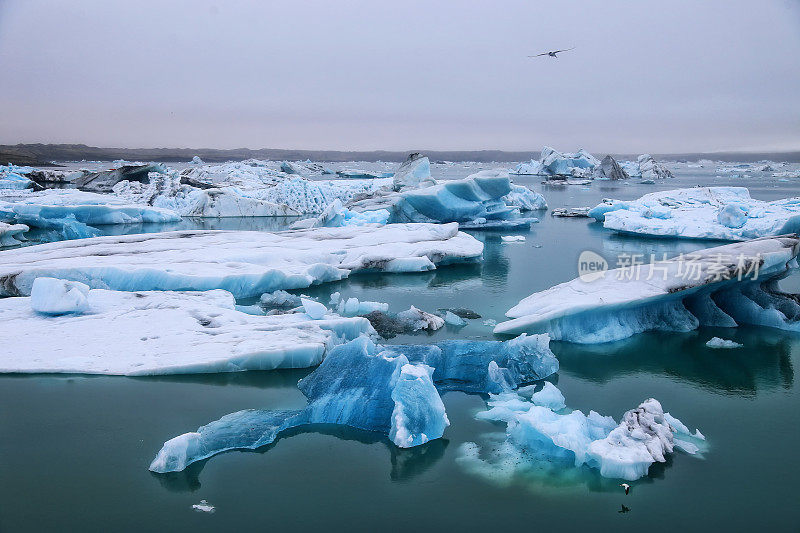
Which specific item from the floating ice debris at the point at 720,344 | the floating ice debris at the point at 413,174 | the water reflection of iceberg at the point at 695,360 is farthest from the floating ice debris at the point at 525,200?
the floating ice debris at the point at 720,344

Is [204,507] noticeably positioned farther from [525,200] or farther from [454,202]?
[525,200]

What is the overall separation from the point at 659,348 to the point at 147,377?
5.30 meters

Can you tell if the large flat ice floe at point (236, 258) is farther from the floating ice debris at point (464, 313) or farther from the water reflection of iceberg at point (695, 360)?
the water reflection of iceberg at point (695, 360)

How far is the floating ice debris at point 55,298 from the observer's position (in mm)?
6254

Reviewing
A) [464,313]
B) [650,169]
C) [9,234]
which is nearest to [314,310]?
[464,313]

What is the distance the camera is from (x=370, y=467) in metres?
3.89

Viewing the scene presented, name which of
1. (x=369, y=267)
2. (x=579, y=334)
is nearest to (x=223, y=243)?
(x=369, y=267)

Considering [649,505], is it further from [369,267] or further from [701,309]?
[369,267]

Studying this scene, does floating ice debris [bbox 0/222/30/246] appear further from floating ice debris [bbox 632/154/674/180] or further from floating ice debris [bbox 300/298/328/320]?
floating ice debris [bbox 632/154/674/180]

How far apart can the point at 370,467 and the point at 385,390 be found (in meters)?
0.73

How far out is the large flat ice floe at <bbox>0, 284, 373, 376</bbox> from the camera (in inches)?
207

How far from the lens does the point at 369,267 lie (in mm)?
10031

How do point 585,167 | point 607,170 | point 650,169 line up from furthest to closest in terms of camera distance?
1. point 650,169
2. point 585,167
3. point 607,170

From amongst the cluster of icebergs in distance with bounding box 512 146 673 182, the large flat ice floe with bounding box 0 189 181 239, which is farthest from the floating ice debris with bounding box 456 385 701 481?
the cluster of icebergs in distance with bounding box 512 146 673 182
